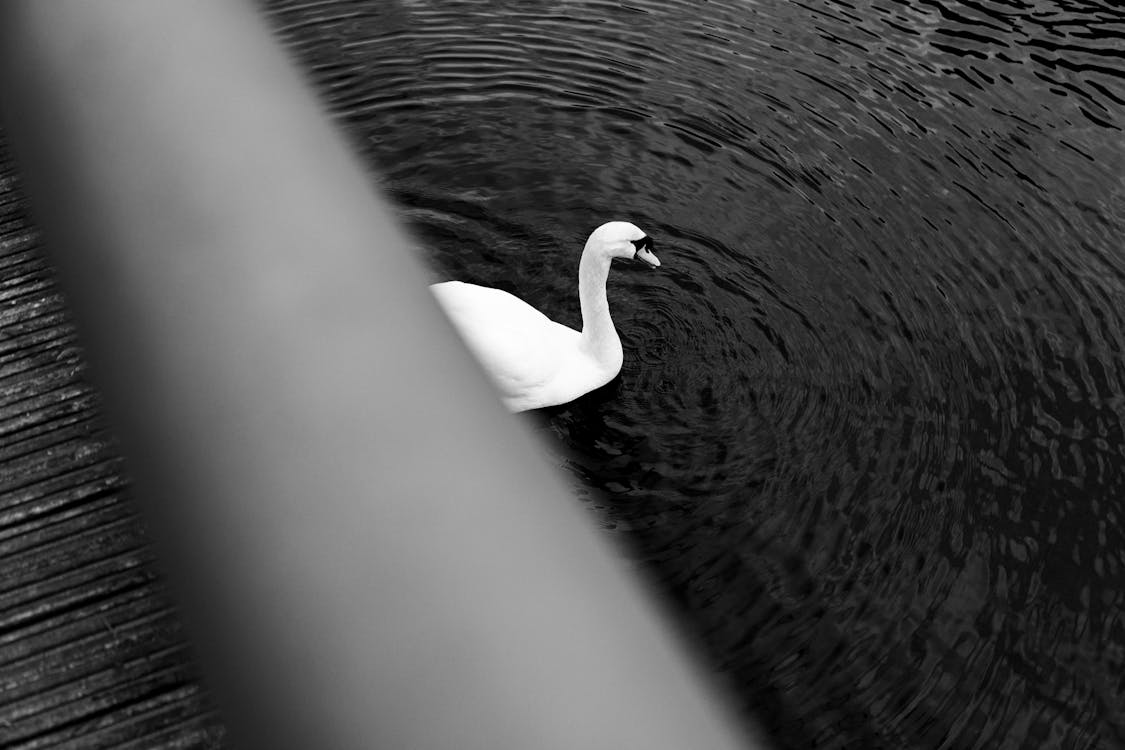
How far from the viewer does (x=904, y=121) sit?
6898 mm

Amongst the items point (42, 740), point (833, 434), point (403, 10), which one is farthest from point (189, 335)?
point (403, 10)

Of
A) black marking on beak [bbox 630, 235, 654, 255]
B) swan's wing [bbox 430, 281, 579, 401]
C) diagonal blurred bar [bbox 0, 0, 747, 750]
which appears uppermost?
diagonal blurred bar [bbox 0, 0, 747, 750]

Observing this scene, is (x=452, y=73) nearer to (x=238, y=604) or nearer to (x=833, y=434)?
(x=833, y=434)

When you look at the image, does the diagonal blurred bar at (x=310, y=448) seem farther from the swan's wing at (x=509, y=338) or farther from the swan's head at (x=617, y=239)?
the swan's head at (x=617, y=239)

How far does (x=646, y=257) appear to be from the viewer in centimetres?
557

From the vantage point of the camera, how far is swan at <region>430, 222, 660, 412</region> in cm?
527

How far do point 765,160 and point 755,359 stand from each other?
168cm

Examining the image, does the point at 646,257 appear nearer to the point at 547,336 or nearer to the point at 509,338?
the point at 547,336

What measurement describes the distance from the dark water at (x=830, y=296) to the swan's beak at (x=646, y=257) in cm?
33

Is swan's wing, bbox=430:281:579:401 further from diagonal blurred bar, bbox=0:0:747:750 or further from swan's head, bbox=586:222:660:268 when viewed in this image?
diagonal blurred bar, bbox=0:0:747:750

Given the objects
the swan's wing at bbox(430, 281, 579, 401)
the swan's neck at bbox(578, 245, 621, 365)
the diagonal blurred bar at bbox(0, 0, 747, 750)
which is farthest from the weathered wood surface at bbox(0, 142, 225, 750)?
the swan's neck at bbox(578, 245, 621, 365)

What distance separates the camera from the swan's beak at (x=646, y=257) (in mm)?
5543

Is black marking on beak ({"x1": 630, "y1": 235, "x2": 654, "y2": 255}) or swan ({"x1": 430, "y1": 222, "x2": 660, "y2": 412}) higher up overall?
black marking on beak ({"x1": 630, "y1": 235, "x2": 654, "y2": 255})

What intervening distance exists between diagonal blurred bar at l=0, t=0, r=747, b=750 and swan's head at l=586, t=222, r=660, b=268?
15.0 feet
